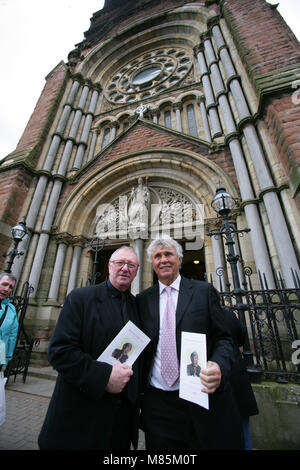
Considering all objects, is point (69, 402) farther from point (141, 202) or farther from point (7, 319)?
point (141, 202)

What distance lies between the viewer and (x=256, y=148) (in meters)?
5.29

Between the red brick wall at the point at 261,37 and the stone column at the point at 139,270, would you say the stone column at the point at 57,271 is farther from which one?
the red brick wall at the point at 261,37

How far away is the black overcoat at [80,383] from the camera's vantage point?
1.24m

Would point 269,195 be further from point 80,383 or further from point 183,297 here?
point 80,383

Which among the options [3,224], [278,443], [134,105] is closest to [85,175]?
[3,224]

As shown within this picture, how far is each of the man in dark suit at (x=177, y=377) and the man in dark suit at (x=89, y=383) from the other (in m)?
0.14

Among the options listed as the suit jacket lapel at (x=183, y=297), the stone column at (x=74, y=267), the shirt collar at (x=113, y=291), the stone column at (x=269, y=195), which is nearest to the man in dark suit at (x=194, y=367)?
the suit jacket lapel at (x=183, y=297)

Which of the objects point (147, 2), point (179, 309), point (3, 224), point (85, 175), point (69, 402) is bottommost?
point (69, 402)

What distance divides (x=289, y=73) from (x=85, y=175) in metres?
6.75

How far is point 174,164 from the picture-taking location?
6816 mm

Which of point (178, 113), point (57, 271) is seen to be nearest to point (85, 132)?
point (178, 113)

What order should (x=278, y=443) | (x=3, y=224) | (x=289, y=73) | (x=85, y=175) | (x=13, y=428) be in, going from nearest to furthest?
1. (x=278, y=443)
2. (x=13, y=428)
3. (x=289, y=73)
4. (x=3, y=224)
5. (x=85, y=175)

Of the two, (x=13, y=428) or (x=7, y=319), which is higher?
(x=7, y=319)

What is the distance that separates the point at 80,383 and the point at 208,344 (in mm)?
847
